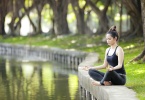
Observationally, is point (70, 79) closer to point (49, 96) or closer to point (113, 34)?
→ point (49, 96)

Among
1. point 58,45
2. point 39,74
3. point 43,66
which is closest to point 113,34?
point 39,74

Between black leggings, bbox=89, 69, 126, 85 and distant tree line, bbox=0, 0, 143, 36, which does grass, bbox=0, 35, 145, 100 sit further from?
distant tree line, bbox=0, 0, 143, 36

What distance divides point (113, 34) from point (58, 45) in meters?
29.7

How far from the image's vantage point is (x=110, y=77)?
16000 millimetres

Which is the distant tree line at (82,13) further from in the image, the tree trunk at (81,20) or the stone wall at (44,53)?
the stone wall at (44,53)

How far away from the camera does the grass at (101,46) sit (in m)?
17.9

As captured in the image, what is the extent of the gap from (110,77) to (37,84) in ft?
34.4

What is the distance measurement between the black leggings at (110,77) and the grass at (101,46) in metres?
0.43

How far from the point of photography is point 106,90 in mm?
15469

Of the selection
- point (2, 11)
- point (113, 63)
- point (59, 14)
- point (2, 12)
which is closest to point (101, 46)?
point (59, 14)

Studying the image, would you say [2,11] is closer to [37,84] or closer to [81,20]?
[81,20]

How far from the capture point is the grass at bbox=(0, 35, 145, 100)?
17.9 metres

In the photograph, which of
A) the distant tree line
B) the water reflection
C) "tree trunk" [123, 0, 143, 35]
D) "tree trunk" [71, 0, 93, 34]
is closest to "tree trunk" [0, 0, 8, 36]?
the distant tree line

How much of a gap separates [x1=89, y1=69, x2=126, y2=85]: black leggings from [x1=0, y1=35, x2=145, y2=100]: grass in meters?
0.43
